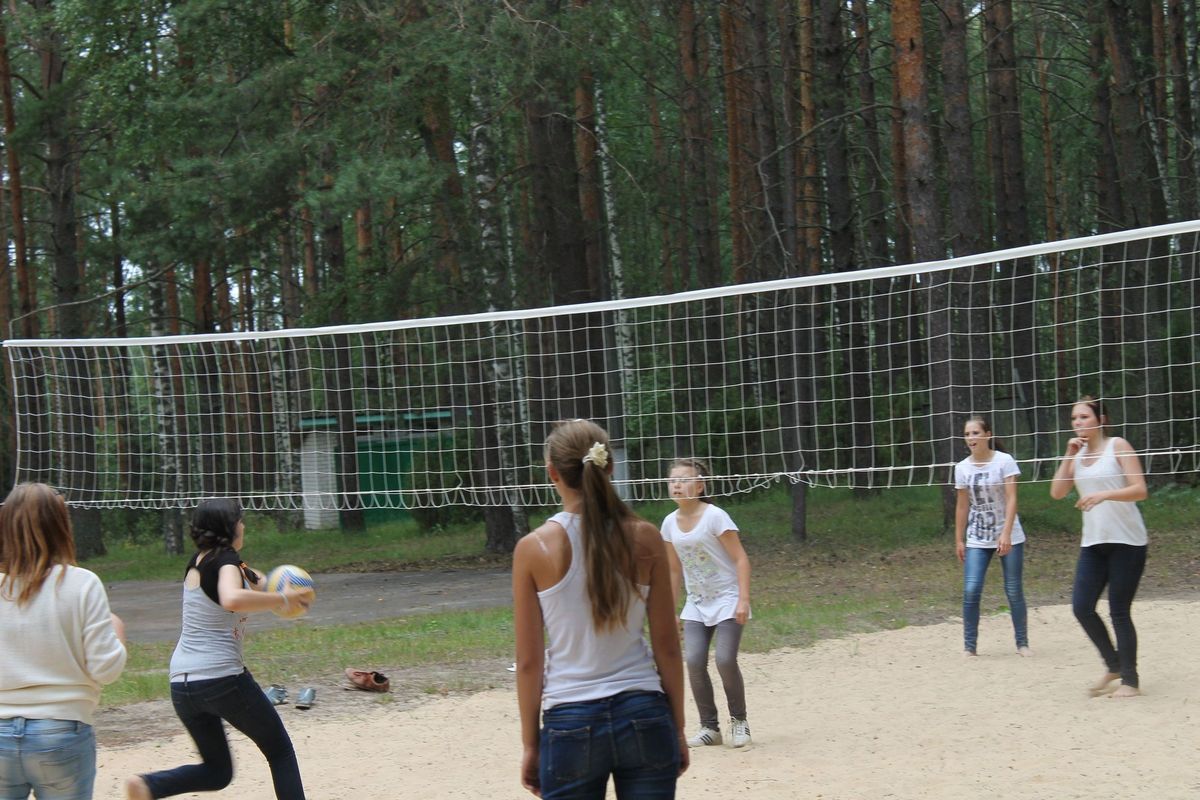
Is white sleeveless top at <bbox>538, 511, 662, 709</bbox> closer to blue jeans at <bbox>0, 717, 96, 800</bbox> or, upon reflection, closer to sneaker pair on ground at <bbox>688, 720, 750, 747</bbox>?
blue jeans at <bbox>0, 717, 96, 800</bbox>

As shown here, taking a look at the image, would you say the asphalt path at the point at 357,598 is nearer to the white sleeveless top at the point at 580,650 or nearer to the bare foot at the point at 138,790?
the bare foot at the point at 138,790

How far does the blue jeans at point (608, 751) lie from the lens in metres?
3.01

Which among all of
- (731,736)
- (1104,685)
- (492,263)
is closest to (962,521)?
(1104,685)

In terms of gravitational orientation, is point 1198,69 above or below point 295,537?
above

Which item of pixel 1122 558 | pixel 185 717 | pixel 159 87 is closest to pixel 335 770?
pixel 185 717

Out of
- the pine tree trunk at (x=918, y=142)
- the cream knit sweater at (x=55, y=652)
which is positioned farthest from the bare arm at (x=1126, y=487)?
the pine tree trunk at (x=918, y=142)

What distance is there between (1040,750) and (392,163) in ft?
34.1

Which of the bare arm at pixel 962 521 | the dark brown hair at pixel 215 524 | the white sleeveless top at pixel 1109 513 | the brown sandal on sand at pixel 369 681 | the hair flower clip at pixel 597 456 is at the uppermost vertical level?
the hair flower clip at pixel 597 456

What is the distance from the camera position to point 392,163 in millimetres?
14367

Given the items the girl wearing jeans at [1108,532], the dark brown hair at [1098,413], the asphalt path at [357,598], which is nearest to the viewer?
the girl wearing jeans at [1108,532]

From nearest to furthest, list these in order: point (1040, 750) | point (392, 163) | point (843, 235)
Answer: point (1040, 750), point (392, 163), point (843, 235)

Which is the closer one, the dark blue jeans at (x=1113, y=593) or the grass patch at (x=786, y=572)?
the dark blue jeans at (x=1113, y=593)

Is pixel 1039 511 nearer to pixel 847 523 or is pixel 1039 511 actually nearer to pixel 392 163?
pixel 847 523

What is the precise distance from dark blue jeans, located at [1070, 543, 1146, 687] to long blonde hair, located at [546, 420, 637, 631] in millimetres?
4325
